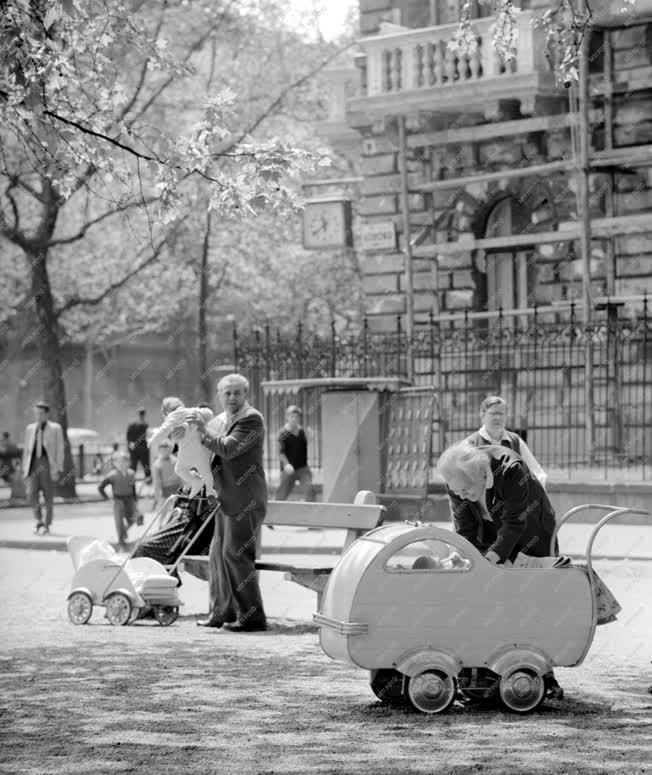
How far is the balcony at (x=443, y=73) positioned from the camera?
2481 cm

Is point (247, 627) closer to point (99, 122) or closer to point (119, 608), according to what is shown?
point (119, 608)

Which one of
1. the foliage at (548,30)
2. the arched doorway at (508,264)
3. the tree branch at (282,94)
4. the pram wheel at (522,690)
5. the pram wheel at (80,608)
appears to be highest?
the tree branch at (282,94)

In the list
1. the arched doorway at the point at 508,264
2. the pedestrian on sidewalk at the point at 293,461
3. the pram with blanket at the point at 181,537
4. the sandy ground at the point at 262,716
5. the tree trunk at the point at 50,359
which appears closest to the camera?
the sandy ground at the point at 262,716

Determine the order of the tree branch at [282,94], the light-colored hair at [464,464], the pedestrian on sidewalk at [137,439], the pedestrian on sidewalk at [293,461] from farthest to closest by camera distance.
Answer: the pedestrian on sidewalk at [137,439] < the tree branch at [282,94] < the pedestrian on sidewalk at [293,461] < the light-colored hair at [464,464]

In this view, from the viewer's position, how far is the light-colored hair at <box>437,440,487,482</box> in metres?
8.38

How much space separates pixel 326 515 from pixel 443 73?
1487cm

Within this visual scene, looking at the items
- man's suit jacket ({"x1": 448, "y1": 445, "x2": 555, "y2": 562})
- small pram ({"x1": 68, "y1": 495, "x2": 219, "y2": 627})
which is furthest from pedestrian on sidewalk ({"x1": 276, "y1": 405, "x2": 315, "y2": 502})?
man's suit jacket ({"x1": 448, "y1": 445, "x2": 555, "y2": 562})

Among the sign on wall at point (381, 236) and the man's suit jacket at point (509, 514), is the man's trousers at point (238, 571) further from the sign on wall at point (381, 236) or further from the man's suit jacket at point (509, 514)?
the sign on wall at point (381, 236)

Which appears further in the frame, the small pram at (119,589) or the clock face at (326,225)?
the clock face at (326,225)

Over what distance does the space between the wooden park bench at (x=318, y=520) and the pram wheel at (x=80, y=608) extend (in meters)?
0.78

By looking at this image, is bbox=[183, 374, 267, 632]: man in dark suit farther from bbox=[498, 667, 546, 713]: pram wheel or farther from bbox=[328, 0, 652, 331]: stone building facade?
bbox=[328, 0, 652, 331]: stone building facade

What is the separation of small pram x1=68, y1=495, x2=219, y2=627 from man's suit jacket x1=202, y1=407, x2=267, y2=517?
0.37 m

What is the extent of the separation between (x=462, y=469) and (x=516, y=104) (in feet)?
59.6

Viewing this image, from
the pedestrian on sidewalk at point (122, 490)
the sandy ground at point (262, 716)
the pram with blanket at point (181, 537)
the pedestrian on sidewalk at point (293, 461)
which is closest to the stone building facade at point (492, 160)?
the pedestrian on sidewalk at point (293, 461)
